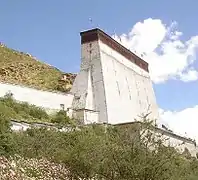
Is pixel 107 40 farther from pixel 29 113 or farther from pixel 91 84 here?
pixel 29 113

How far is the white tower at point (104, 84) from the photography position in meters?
33.8

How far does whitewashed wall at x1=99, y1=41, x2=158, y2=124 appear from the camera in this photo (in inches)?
1391

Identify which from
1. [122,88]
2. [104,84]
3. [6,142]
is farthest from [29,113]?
[122,88]

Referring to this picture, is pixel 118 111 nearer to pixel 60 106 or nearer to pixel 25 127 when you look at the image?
pixel 60 106

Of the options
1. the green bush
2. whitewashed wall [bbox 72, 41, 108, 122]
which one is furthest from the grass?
the green bush

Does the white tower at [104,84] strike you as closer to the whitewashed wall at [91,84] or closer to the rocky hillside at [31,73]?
the whitewashed wall at [91,84]

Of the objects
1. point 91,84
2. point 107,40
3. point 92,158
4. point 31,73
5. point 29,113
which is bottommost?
point 92,158

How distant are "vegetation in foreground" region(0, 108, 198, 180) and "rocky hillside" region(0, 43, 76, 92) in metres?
21.3

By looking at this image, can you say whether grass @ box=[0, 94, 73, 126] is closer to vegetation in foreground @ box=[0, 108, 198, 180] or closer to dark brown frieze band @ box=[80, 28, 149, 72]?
vegetation in foreground @ box=[0, 108, 198, 180]

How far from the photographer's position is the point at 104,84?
114 ft

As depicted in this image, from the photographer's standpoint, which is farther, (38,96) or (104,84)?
(104,84)

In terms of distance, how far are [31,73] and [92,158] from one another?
29748 millimetres

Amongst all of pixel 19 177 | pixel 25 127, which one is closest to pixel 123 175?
pixel 19 177

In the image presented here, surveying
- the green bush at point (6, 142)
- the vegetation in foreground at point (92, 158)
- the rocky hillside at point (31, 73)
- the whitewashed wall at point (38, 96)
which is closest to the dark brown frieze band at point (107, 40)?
the whitewashed wall at point (38, 96)
